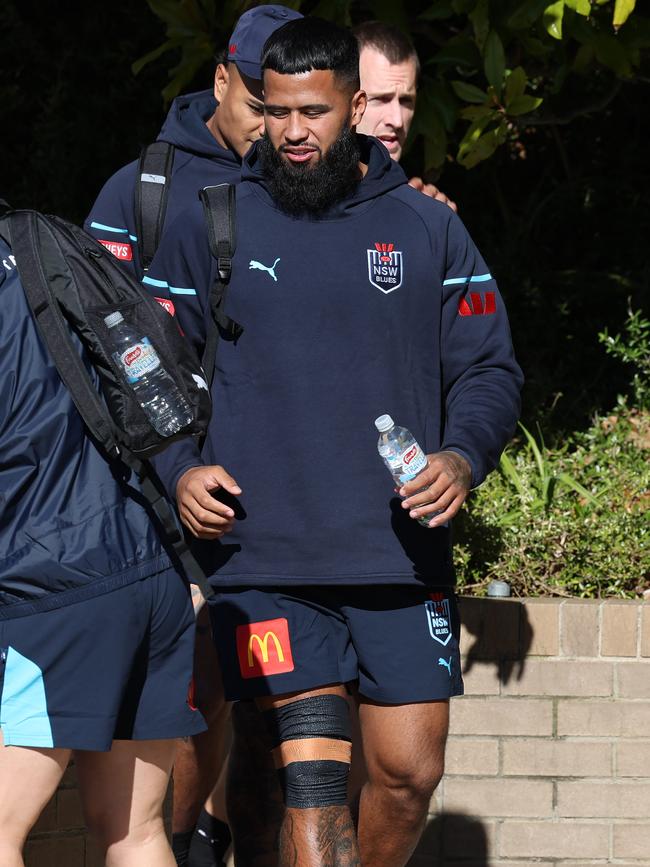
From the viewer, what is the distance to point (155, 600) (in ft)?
11.7

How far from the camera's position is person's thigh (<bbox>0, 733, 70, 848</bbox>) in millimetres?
3387

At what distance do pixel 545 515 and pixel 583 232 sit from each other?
2888mm

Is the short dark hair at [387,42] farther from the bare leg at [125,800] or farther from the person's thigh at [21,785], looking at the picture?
the person's thigh at [21,785]

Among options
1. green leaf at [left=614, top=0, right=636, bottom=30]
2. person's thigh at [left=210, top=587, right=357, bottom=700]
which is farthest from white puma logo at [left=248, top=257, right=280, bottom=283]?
green leaf at [left=614, top=0, right=636, bottom=30]

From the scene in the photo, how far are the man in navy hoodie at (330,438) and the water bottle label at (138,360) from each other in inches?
20.6

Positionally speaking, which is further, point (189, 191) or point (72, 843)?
point (72, 843)

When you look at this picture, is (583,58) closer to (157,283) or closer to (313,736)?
(157,283)

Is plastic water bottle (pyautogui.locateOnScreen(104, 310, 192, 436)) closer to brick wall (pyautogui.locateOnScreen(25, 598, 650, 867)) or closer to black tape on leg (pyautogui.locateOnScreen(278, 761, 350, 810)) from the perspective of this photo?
black tape on leg (pyautogui.locateOnScreen(278, 761, 350, 810))

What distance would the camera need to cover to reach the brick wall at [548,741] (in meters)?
5.53

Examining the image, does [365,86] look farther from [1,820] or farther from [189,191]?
[1,820]

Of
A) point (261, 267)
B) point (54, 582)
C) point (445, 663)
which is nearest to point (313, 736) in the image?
point (445, 663)

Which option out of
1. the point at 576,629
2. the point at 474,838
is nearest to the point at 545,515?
the point at 576,629

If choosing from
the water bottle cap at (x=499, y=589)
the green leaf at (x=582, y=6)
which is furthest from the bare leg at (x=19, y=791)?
the green leaf at (x=582, y=6)

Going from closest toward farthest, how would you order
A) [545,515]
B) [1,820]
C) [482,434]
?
[1,820] < [482,434] < [545,515]
